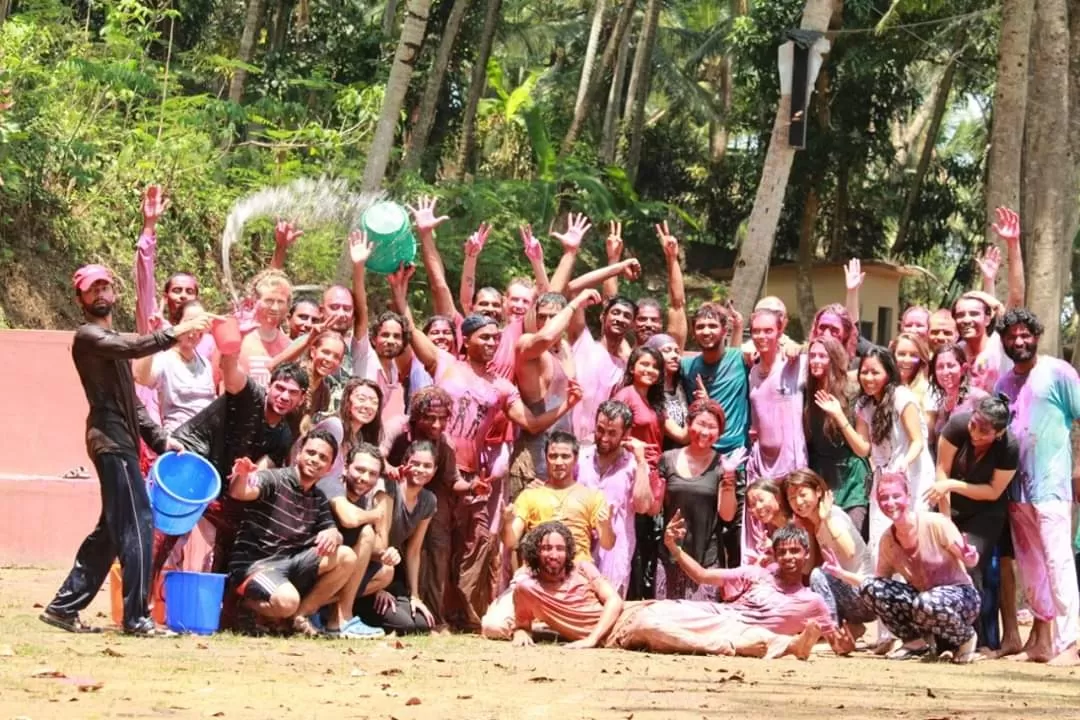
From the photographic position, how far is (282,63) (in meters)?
29.3

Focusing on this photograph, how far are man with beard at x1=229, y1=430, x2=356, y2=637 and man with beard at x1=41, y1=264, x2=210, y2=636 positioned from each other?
54cm

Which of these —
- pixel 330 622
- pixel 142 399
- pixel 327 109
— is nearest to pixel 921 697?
pixel 330 622

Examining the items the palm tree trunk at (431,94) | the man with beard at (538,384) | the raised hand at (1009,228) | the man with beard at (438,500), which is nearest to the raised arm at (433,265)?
the man with beard at (538,384)

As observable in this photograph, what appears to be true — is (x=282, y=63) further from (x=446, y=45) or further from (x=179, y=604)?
(x=179, y=604)

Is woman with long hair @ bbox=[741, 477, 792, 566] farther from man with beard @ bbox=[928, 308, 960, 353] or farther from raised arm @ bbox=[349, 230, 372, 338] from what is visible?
raised arm @ bbox=[349, 230, 372, 338]

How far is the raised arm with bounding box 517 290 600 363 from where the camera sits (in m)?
10.3

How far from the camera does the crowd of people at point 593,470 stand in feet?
30.8

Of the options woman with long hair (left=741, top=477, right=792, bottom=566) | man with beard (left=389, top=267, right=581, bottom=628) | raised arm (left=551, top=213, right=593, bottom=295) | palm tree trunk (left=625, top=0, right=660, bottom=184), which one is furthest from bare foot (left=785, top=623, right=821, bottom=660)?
palm tree trunk (left=625, top=0, right=660, bottom=184)

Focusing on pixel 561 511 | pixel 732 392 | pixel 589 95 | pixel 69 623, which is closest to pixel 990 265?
pixel 732 392

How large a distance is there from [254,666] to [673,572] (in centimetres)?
346

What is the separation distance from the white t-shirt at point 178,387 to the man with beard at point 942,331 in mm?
4311

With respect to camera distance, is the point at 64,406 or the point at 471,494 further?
the point at 64,406

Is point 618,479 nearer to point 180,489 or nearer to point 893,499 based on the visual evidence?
point 893,499

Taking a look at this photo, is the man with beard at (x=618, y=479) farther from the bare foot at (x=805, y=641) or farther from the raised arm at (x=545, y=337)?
the bare foot at (x=805, y=641)
